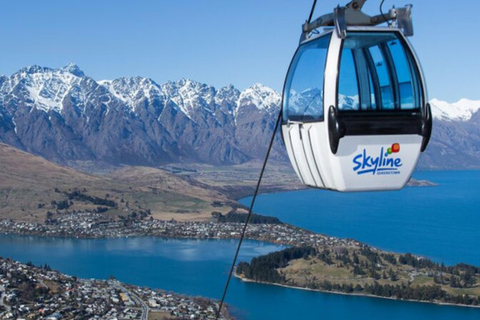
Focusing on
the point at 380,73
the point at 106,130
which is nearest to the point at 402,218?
the point at 380,73

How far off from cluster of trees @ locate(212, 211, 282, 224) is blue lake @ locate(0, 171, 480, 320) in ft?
8.59

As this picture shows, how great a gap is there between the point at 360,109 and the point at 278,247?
166ft

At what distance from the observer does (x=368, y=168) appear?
2977 mm

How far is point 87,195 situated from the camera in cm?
7744

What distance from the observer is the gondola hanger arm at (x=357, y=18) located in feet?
8.95

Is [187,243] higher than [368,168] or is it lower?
lower

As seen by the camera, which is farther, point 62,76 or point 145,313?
point 62,76

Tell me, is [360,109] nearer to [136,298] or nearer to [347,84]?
[347,84]

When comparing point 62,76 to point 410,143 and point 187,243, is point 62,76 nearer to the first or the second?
point 187,243

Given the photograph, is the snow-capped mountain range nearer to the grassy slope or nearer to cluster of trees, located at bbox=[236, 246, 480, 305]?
cluster of trees, located at bbox=[236, 246, 480, 305]

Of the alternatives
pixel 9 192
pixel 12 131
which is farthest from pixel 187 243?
pixel 12 131

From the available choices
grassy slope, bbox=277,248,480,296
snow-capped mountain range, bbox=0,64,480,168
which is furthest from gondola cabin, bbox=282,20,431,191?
snow-capped mountain range, bbox=0,64,480,168

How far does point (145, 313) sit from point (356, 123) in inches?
1167

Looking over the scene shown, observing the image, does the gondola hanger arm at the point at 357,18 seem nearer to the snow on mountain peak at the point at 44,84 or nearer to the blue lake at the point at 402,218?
the blue lake at the point at 402,218
